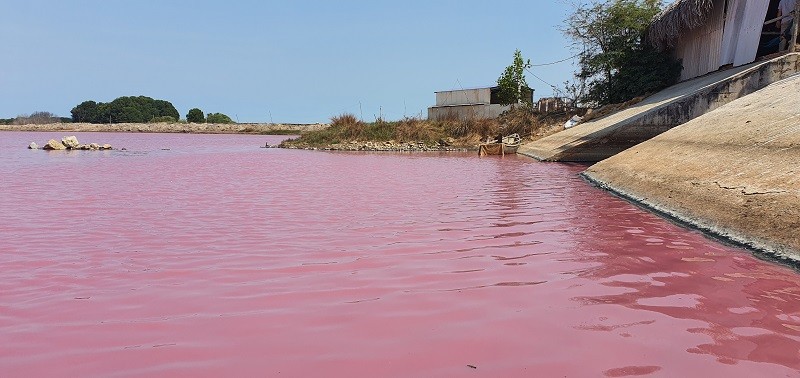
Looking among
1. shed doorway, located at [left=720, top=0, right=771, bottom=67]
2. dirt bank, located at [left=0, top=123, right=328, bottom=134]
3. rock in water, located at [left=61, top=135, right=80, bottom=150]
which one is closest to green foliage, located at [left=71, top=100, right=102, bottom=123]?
dirt bank, located at [left=0, top=123, right=328, bottom=134]

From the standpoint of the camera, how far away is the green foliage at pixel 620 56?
2258 centimetres

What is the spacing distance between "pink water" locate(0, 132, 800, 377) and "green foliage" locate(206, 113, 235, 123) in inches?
3344

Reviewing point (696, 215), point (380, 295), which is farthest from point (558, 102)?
point (380, 295)

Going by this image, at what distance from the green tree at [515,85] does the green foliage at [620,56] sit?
262 inches

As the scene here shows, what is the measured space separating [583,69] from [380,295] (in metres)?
27.9

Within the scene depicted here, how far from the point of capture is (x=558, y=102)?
32.2m

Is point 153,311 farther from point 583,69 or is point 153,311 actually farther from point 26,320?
point 583,69

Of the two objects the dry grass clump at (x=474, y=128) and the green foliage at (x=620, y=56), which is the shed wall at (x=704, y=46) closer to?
the green foliage at (x=620, y=56)

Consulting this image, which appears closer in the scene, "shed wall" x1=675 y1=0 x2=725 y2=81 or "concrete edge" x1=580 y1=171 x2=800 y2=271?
"concrete edge" x1=580 y1=171 x2=800 y2=271

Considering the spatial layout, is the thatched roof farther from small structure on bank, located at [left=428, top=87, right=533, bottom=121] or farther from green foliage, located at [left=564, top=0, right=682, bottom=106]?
small structure on bank, located at [left=428, top=87, right=533, bottom=121]

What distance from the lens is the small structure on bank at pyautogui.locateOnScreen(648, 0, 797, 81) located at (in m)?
13.6

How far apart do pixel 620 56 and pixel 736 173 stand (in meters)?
20.9

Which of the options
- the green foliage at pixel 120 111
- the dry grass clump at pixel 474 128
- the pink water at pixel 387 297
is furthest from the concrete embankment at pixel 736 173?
the green foliage at pixel 120 111

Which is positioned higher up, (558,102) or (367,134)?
(558,102)
